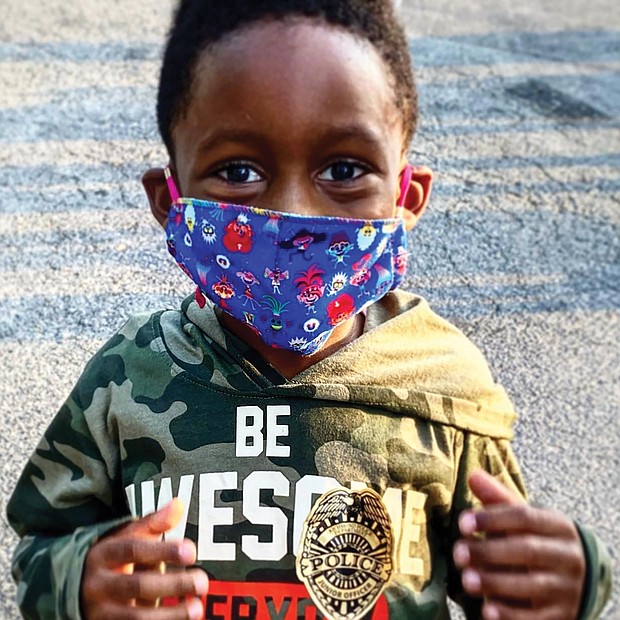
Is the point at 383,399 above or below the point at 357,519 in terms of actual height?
A: above

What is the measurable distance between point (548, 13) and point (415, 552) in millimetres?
4902

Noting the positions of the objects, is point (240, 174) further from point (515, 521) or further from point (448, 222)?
point (448, 222)

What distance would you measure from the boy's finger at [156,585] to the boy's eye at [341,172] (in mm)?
696

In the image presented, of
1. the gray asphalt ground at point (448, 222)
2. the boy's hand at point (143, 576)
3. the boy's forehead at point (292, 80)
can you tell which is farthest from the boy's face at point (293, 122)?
the gray asphalt ground at point (448, 222)

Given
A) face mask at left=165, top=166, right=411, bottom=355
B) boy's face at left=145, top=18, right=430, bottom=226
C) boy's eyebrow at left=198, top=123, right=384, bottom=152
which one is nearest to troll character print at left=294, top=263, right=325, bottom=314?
face mask at left=165, top=166, right=411, bottom=355

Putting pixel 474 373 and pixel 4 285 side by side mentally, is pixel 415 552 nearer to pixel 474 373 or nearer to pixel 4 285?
pixel 474 373

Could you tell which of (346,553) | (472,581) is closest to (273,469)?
(346,553)

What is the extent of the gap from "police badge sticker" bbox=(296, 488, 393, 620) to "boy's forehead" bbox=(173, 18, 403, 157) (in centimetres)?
67

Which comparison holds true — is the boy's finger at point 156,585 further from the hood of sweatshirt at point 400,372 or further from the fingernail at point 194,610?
the hood of sweatshirt at point 400,372

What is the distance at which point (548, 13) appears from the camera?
18.0 ft

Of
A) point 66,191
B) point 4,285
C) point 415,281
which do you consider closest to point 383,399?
point 415,281

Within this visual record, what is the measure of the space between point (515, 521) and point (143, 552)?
57cm

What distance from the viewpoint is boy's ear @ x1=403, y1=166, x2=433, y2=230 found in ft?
5.47

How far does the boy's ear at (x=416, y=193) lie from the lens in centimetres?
167
